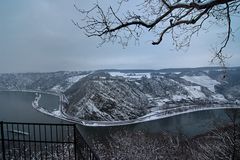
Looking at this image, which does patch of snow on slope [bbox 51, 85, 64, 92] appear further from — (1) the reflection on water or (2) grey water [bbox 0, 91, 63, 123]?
(1) the reflection on water

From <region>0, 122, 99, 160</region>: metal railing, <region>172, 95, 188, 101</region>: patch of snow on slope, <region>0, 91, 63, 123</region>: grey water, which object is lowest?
<region>172, 95, 188, 101</region>: patch of snow on slope

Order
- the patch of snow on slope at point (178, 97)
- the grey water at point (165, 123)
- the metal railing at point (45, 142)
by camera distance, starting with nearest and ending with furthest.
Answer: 1. the metal railing at point (45, 142)
2. the grey water at point (165, 123)
3. the patch of snow on slope at point (178, 97)

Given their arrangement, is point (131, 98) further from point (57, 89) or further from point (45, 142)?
point (45, 142)

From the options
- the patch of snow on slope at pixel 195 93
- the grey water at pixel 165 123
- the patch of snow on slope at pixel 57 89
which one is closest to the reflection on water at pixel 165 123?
the grey water at pixel 165 123

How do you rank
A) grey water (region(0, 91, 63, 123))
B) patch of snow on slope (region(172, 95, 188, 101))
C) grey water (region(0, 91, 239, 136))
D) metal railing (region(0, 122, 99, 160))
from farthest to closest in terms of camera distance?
patch of snow on slope (region(172, 95, 188, 101)) < grey water (region(0, 91, 63, 123)) < grey water (region(0, 91, 239, 136)) < metal railing (region(0, 122, 99, 160))

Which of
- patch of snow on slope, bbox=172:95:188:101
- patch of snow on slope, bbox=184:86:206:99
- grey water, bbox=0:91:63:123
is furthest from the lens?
patch of snow on slope, bbox=184:86:206:99

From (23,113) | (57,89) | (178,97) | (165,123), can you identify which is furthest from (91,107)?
(57,89)

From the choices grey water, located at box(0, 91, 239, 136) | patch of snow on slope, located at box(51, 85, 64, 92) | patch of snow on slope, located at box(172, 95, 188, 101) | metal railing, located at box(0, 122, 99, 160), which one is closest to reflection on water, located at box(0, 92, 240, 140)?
grey water, located at box(0, 91, 239, 136)

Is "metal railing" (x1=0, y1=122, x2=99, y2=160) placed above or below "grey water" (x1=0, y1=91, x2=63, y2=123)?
above

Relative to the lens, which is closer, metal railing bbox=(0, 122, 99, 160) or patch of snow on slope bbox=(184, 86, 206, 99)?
metal railing bbox=(0, 122, 99, 160)

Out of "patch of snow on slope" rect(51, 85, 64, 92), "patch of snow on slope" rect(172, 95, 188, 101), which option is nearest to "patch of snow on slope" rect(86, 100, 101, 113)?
"patch of snow on slope" rect(172, 95, 188, 101)

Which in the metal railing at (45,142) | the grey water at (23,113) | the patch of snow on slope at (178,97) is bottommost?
the patch of snow on slope at (178,97)

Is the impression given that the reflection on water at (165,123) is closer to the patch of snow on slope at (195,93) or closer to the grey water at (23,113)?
the grey water at (23,113)

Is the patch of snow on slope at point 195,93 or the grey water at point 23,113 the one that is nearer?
the grey water at point 23,113
